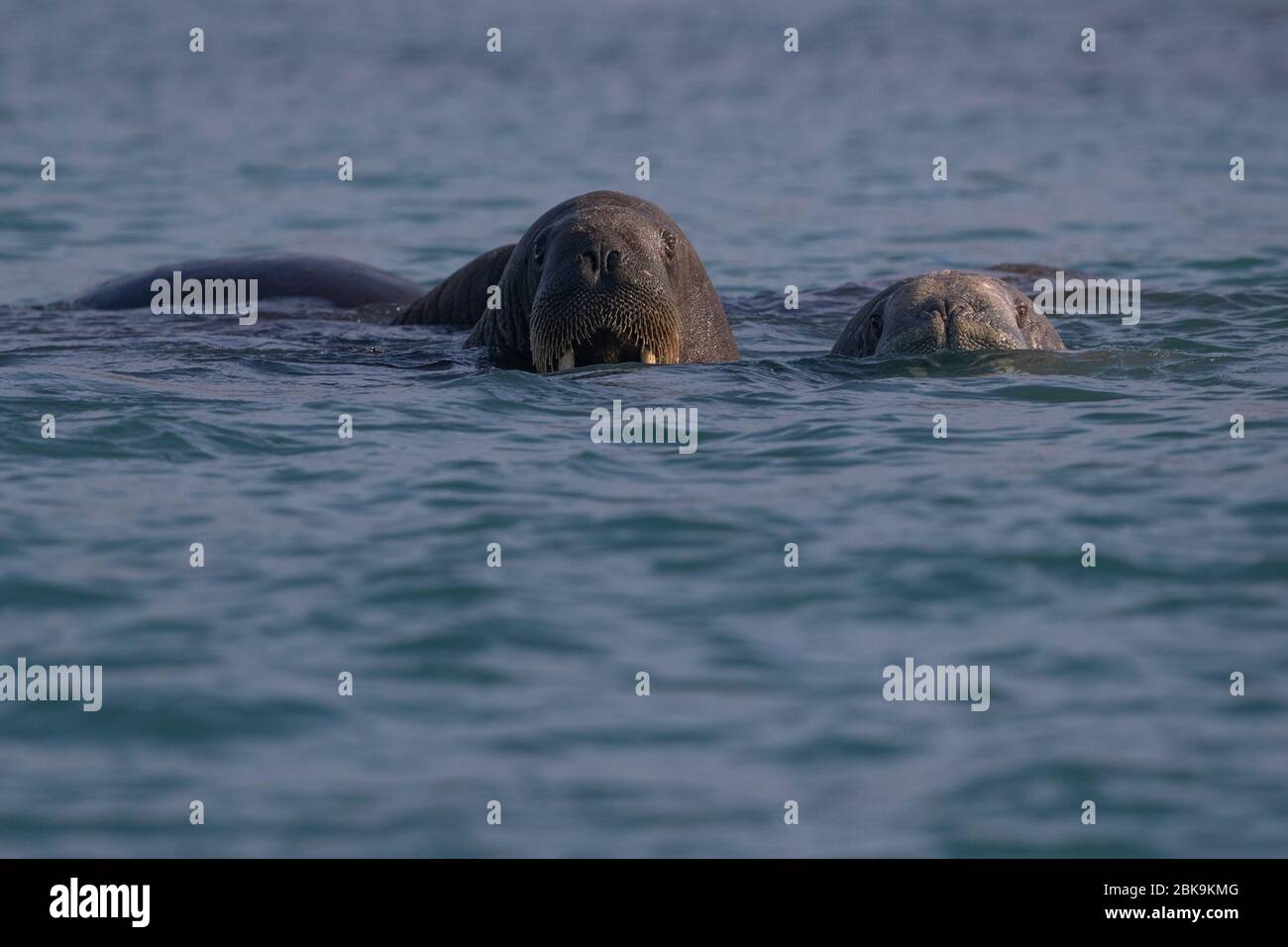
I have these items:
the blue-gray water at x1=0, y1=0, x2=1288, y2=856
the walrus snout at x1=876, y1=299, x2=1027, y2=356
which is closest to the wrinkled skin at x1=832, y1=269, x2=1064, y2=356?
the walrus snout at x1=876, y1=299, x2=1027, y2=356

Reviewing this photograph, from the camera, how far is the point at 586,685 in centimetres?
689

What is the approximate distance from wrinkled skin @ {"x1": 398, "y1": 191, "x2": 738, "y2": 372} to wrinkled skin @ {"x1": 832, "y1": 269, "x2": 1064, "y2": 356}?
98cm

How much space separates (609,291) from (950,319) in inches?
77.5

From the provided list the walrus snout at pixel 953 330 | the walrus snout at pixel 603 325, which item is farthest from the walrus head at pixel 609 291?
the walrus snout at pixel 953 330

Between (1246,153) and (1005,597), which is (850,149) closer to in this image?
(1246,153)

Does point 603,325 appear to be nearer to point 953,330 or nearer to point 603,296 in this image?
point 603,296

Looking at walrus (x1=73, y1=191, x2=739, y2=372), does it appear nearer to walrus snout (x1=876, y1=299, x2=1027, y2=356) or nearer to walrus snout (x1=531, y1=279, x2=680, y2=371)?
walrus snout (x1=531, y1=279, x2=680, y2=371)

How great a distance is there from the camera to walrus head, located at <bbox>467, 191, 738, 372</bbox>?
10953 millimetres

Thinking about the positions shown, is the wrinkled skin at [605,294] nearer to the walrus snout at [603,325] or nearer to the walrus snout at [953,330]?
the walrus snout at [603,325]

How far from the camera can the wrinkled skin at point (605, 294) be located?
36.0 ft

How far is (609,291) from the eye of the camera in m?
10.9

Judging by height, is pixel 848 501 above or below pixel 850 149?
below

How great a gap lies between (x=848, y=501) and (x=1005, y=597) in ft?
4.47
